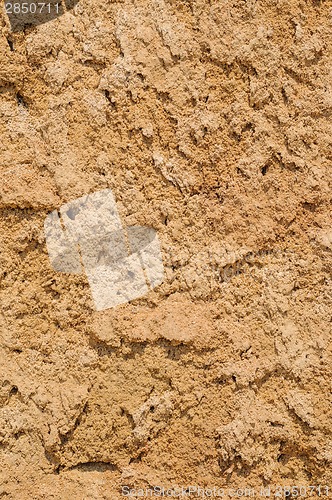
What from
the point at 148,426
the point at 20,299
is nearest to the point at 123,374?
the point at 148,426

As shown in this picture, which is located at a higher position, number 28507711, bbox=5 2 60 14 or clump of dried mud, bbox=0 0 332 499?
number 28507711, bbox=5 2 60 14

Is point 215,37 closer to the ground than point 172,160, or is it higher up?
higher up

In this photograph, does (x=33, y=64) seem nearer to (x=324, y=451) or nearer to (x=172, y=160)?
(x=172, y=160)

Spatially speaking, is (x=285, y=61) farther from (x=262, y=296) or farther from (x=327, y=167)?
(x=262, y=296)

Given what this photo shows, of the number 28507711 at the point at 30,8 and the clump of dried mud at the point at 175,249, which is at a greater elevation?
the number 28507711 at the point at 30,8

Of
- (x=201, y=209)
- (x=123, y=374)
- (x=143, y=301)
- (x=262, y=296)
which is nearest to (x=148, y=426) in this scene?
(x=123, y=374)

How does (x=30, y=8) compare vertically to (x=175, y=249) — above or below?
above

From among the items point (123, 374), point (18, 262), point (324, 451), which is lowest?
point (324, 451)
